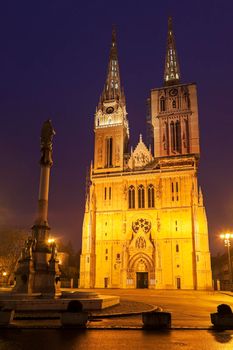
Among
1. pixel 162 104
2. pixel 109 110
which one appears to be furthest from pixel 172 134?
pixel 109 110

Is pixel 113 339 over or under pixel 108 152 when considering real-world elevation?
under

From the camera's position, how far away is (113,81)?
6981 cm

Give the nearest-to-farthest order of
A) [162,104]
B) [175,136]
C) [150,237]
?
[150,237], [175,136], [162,104]

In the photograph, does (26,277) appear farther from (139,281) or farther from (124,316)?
(139,281)

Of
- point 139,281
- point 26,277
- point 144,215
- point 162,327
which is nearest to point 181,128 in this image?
point 144,215

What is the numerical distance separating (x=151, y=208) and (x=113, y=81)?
1194 inches

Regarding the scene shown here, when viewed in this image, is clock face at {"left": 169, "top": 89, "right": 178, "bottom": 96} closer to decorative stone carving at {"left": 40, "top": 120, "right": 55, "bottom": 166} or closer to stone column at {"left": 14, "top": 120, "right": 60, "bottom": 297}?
decorative stone carving at {"left": 40, "top": 120, "right": 55, "bottom": 166}

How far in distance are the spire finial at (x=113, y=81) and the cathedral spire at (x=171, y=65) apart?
10.0m

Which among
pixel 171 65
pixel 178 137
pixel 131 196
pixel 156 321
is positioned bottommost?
pixel 156 321

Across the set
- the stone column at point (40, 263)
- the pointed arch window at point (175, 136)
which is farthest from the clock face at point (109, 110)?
the stone column at point (40, 263)

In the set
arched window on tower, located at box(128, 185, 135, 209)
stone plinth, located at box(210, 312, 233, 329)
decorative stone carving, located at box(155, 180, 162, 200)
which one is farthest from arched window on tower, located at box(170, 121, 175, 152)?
stone plinth, located at box(210, 312, 233, 329)

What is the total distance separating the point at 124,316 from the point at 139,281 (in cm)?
3850

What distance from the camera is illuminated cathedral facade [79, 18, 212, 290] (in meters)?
50.5

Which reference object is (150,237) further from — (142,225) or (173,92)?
(173,92)
